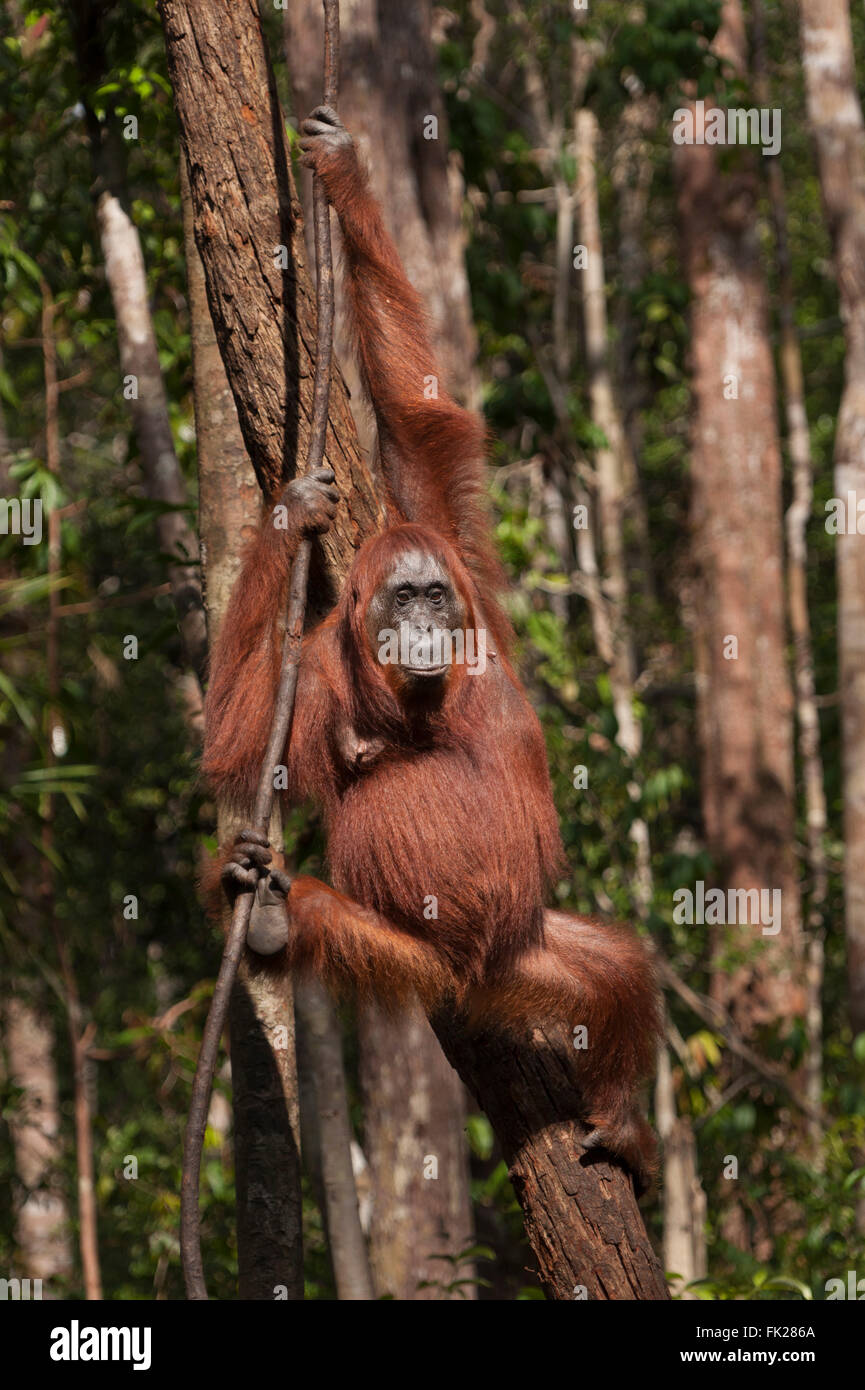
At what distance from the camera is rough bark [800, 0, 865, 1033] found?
7.92 metres

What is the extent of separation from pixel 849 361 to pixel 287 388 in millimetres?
6291

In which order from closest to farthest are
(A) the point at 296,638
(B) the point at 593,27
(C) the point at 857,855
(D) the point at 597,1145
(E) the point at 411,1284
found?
(A) the point at 296,638
(D) the point at 597,1145
(E) the point at 411,1284
(C) the point at 857,855
(B) the point at 593,27

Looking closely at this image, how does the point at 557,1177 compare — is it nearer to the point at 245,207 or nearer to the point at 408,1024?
the point at 245,207

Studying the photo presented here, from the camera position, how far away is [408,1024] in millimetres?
5629

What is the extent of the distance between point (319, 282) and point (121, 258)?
102 inches

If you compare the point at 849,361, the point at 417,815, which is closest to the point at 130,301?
the point at 417,815

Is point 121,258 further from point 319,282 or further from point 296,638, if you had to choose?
point 296,638

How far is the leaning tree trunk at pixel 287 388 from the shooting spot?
294 centimetres

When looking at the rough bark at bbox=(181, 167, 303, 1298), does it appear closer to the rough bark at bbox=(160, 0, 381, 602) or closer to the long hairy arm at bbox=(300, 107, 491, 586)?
the long hairy arm at bbox=(300, 107, 491, 586)

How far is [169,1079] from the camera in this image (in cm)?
716

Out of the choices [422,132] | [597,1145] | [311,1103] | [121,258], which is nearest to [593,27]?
[422,132]

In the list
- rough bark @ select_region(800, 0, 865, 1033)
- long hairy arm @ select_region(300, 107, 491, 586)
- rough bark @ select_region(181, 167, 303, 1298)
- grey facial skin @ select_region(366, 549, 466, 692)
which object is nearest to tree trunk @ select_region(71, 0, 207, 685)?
rough bark @ select_region(181, 167, 303, 1298)

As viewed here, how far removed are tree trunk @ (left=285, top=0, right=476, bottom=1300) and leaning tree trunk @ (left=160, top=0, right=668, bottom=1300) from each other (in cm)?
254

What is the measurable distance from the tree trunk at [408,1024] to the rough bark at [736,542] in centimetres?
337
